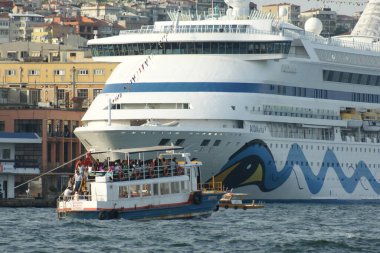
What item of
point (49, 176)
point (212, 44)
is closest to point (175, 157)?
point (212, 44)

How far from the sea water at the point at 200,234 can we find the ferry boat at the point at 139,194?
0.69 meters

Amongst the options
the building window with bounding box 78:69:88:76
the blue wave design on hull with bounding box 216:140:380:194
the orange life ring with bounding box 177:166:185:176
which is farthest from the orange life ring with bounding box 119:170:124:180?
the building window with bounding box 78:69:88:76

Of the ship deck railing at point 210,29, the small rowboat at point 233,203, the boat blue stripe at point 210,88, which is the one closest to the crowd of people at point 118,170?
the small rowboat at point 233,203

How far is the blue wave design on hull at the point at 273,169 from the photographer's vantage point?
3004 inches

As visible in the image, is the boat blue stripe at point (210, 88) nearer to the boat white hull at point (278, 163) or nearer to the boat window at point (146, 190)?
the boat white hull at point (278, 163)

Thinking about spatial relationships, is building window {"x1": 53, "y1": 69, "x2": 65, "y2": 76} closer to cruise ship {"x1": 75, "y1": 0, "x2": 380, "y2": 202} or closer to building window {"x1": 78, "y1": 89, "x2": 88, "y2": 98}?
building window {"x1": 78, "y1": 89, "x2": 88, "y2": 98}

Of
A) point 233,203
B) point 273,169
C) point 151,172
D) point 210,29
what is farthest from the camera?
point 210,29

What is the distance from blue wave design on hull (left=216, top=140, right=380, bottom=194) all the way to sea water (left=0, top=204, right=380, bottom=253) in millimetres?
8153

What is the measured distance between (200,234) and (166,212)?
6.60 meters

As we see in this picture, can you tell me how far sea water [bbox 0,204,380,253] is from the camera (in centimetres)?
5084

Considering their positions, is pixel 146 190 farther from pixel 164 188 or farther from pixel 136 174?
pixel 164 188

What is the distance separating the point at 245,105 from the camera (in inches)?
3044

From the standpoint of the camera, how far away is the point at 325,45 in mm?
85438

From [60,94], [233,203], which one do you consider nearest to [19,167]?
[233,203]
